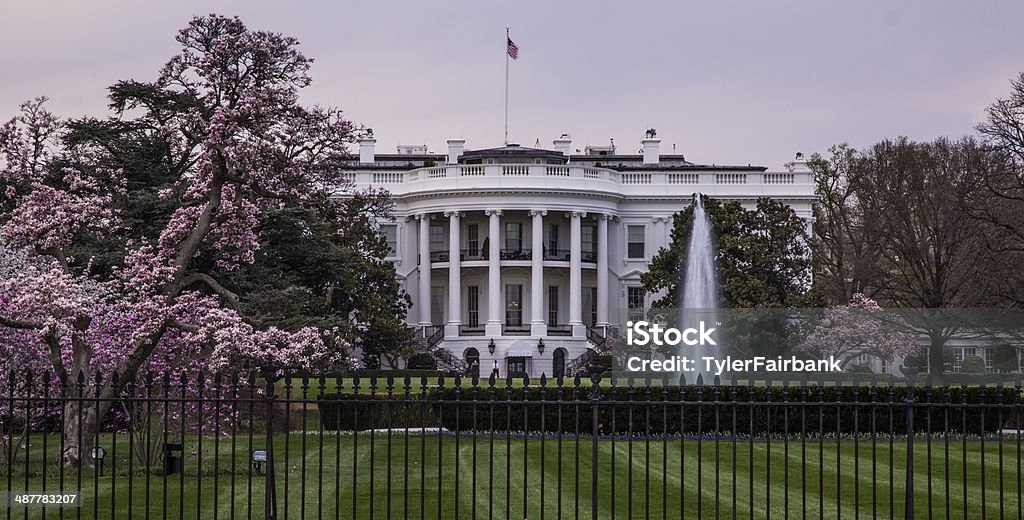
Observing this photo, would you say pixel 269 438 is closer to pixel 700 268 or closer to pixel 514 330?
pixel 700 268

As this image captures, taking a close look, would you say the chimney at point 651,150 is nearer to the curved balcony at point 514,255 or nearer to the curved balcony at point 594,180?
the curved balcony at point 594,180

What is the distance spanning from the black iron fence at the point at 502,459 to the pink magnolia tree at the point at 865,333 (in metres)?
16.8

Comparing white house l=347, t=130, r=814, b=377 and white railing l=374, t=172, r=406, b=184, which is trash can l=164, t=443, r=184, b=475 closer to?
white house l=347, t=130, r=814, b=377

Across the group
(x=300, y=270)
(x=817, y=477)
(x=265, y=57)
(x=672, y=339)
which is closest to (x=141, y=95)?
(x=300, y=270)

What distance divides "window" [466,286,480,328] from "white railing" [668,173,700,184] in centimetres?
1052

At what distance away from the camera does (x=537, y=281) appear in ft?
216

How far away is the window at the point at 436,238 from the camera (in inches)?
2758

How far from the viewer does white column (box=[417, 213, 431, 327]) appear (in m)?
67.6

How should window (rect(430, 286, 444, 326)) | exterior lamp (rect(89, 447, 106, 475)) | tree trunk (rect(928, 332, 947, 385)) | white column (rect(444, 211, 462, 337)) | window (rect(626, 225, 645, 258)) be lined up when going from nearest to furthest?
1. exterior lamp (rect(89, 447, 106, 475))
2. tree trunk (rect(928, 332, 947, 385))
3. white column (rect(444, 211, 462, 337))
4. window (rect(430, 286, 444, 326))
5. window (rect(626, 225, 645, 258))

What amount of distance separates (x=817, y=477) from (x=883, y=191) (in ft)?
129

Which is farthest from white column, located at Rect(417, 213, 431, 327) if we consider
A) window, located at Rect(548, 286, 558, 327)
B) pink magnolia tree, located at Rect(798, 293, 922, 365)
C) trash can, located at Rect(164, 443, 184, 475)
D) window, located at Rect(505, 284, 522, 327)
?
trash can, located at Rect(164, 443, 184, 475)

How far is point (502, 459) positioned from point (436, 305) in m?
47.7

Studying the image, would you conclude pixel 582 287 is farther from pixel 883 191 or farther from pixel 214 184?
pixel 214 184

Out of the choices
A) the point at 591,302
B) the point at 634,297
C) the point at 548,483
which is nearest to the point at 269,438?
the point at 548,483
